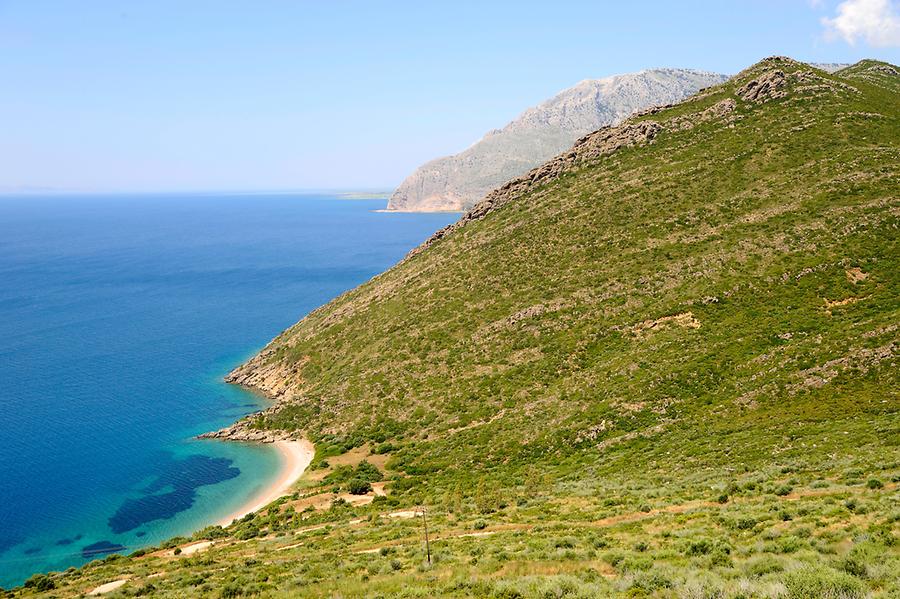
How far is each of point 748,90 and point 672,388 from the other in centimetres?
6377

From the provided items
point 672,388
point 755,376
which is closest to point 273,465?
point 672,388

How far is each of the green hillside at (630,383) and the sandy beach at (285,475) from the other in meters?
2.13

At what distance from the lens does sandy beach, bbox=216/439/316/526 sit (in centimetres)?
4962

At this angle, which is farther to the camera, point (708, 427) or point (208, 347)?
point (208, 347)

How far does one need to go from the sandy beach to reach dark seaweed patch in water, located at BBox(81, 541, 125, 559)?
27.2 ft

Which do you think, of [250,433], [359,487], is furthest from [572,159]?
[359,487]

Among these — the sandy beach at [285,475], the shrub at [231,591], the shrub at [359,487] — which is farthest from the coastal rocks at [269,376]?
the shrub at [231,591]

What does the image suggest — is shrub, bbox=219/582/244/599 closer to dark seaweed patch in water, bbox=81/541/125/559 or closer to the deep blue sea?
the deep blue sea

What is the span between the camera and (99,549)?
4556cm

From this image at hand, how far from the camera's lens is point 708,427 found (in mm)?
41875

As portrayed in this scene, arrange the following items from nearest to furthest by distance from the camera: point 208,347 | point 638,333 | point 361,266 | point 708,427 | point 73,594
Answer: point 73,594 < point 708,427 < point 638,333 < point 208,347 < point 361,266

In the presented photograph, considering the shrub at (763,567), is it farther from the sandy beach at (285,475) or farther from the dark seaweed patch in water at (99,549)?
the dark seaweed patch in water at (99,549)

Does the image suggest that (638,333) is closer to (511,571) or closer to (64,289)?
(511,571)

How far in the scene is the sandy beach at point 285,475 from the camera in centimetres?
4962
